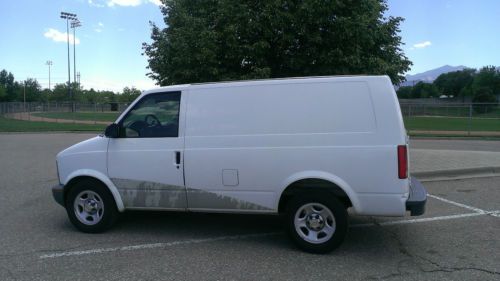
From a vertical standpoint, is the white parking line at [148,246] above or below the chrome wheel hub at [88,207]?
below

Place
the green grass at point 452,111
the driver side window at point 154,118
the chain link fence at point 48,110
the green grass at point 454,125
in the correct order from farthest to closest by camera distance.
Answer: the chain link fence at point 48,110
the green grass at point 452,111
the green grass at point 454,125
the driver side window at point 154,118

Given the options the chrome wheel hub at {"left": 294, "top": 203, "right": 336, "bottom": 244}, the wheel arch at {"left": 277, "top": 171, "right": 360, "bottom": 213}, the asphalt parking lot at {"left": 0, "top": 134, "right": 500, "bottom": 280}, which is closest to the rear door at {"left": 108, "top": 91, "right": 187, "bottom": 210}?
the asphalt parking lot at {"left": 0, "top": 134, "right": 500, "bottom": 280}

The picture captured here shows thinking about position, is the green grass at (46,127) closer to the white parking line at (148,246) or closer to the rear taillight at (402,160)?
the white parking line at (148,246)

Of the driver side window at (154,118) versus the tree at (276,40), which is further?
the tree at (276,40)

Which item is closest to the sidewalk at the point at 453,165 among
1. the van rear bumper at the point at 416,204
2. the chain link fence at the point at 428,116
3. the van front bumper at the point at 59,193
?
the van rear bumper at the point at 416,204

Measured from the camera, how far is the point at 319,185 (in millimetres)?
5043

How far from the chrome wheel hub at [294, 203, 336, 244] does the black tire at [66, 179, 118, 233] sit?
2449 millimetres

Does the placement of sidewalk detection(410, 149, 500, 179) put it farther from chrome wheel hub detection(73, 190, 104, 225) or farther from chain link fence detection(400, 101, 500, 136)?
chain link fence detection(400, 101, 500, 136)

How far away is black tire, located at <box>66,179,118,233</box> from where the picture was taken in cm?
579

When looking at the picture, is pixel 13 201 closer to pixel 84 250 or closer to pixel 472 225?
A: pixel 84 250

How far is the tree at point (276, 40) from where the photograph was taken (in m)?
8.55

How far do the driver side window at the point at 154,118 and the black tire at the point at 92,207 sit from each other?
803 mm

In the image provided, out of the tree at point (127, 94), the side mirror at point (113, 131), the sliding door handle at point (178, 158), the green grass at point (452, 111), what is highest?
the tree at point (127, 94)

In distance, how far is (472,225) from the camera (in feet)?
20.1
